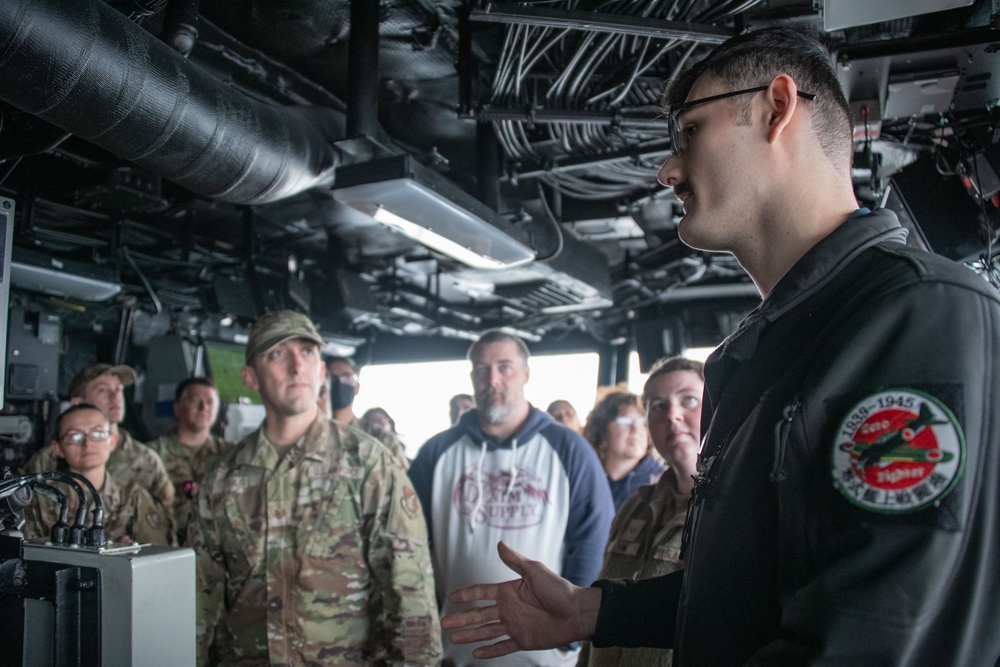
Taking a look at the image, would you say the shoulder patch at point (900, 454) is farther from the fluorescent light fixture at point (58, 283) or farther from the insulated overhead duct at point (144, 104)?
the fluorescent light fixture at point (58, 283)

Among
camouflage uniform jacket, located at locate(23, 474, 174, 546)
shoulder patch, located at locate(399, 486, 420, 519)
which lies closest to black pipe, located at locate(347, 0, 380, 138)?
shoulder patch, located at locate(399, 486, 420, 519)

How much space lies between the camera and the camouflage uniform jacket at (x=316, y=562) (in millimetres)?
2275

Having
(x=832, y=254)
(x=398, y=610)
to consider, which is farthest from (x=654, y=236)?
(x=832, y=254)

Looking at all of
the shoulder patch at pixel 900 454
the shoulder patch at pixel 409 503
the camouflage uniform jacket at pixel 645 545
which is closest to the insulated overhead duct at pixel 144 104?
the shoulder patch at pixel 409 503

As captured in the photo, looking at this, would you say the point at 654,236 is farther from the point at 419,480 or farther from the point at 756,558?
the point at 756,558

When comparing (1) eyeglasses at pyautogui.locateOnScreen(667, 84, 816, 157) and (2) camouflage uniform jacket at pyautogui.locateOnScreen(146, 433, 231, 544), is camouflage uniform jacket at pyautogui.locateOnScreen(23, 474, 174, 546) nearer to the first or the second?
(2) camouflage uniform jacket at pyautogui.locateOnScreen(146, 433, 231, 544)

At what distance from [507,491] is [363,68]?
A: 5.67 ft

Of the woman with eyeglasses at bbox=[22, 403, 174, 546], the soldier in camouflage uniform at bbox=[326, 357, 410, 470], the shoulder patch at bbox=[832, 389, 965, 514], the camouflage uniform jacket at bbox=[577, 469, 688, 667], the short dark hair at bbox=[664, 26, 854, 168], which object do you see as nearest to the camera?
the shoulder patch at bbox=[832, 389, 965, 514]

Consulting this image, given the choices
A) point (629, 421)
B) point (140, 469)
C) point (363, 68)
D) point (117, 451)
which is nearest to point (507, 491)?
point (629, 421)

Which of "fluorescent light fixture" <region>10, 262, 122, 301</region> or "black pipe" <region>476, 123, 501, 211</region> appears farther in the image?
"fluorescent light fixture" <region>10, 262, 122, 301</region>

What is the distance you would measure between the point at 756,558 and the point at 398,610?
1.61 m

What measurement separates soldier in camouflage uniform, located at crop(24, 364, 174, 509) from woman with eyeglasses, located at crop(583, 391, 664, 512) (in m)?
2.66

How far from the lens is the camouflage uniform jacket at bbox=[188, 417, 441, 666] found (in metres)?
2.28

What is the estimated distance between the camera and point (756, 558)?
918mm
